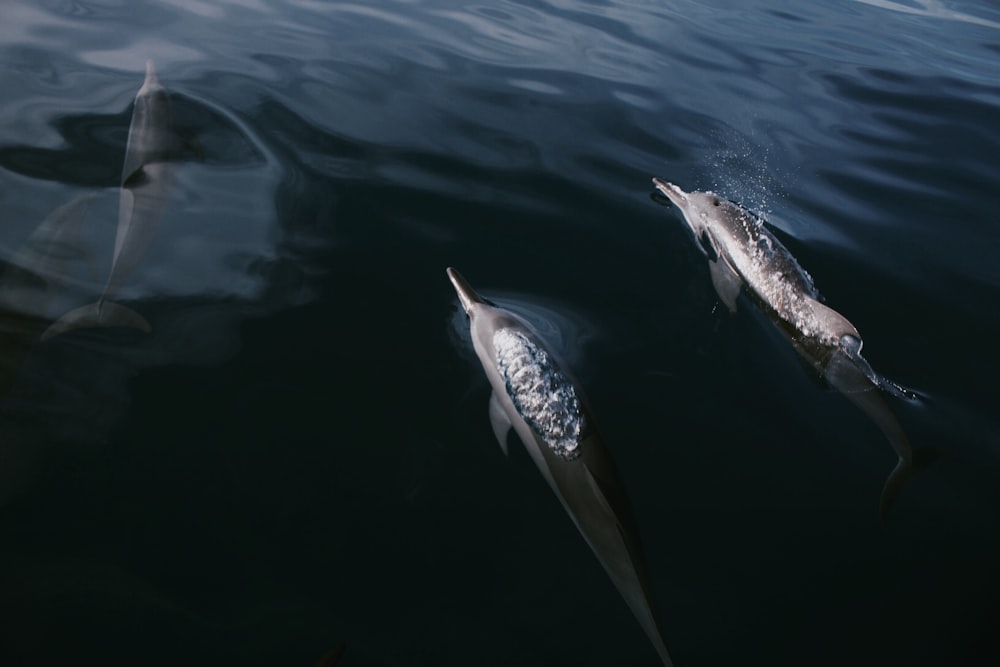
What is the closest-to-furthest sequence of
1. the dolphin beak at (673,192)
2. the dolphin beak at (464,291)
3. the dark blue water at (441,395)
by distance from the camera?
1. the dark blue water at (441,395)
2. the dolphin beak at (464,291)
3. the dolphin beak at (673,192)

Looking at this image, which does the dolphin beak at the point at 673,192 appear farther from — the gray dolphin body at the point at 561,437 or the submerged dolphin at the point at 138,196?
the submerged dolphin at the point at 138,196

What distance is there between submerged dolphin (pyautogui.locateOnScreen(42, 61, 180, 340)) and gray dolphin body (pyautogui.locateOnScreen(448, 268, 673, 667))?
159 cm

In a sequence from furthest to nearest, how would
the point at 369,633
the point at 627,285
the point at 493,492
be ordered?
the point at 627,285 → the point at 493,492 → the point at 369,633

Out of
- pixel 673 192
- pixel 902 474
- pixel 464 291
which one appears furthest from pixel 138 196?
pixel 902 474

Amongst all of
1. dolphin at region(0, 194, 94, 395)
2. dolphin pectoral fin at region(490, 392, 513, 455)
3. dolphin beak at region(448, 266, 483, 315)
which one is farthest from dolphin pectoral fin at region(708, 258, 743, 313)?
dolphin at region(0, 194, 94, 395)

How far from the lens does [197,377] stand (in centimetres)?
308

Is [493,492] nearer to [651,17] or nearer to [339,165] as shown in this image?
[339,165]

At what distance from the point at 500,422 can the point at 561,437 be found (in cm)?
31

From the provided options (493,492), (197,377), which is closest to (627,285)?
(493,492)

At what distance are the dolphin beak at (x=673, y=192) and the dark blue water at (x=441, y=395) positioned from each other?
10cm

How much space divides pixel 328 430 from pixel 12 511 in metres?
1.11

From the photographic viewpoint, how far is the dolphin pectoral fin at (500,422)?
2.98m

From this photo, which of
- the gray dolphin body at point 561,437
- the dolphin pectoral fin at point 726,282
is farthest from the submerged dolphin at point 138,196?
the dolphin pectoral fin at point 726,282

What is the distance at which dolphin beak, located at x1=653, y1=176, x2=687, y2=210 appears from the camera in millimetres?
4684
